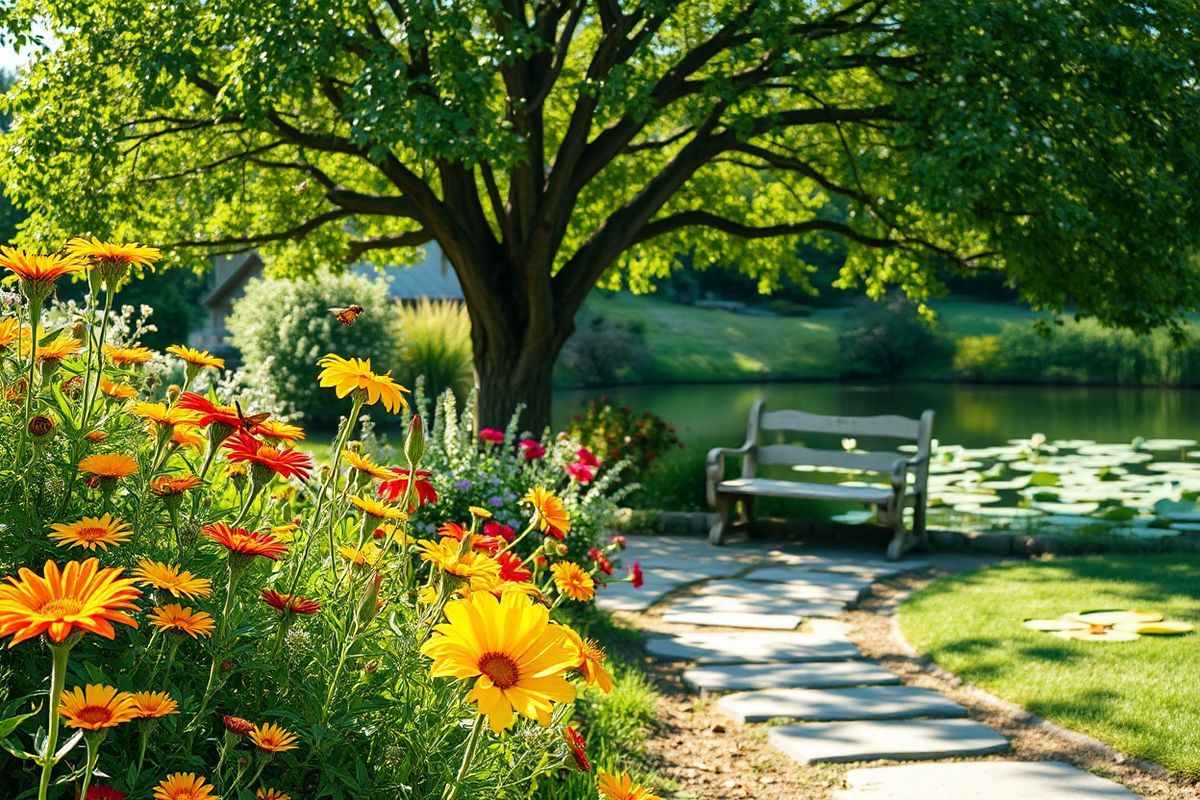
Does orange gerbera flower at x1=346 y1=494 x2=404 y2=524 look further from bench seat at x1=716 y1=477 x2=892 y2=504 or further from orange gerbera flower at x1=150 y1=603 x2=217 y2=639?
bench seat at x1=716 y1=477 x2=892 y2=504

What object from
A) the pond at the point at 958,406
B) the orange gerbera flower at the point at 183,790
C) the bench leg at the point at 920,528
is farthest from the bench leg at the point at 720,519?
the orange gerbera flower at the point at 183,790

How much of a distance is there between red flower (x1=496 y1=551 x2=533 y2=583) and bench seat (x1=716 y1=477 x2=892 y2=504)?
570 centimetres

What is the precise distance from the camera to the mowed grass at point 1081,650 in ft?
12.4

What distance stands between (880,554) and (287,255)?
5.75 metres

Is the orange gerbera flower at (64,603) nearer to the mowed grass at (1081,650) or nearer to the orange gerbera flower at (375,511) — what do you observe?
Result: the orange gerbera flower at (375,511)

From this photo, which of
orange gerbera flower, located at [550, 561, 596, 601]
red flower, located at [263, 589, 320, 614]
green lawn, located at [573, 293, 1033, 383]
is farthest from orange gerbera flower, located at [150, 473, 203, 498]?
green lawn, located at [573, 293, 1033, 383]

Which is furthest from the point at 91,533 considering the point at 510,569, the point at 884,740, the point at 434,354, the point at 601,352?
the point at 601,352

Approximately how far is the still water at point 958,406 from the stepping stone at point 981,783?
11504 mm

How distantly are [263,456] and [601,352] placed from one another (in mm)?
27214

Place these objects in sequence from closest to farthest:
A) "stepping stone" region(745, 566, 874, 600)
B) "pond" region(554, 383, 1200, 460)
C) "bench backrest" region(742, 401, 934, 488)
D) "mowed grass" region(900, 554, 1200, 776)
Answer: "mowed grass" region(900, 554, 1200, 776)
"stepping stone" region(745, 566, 874, 600)
"bench backrest" region(742, 401, 934, 488)
"pond" region(554, 383, 1200, 460)

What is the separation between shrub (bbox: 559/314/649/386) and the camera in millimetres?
28625

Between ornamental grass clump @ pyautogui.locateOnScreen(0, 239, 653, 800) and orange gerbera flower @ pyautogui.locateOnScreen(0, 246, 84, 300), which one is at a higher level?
orange gerbera flower @ pyautogui.locateOnScreen(0, 246, 84, 300)

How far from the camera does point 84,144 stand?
713 centimetres

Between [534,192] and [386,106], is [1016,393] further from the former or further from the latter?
[386,106]
